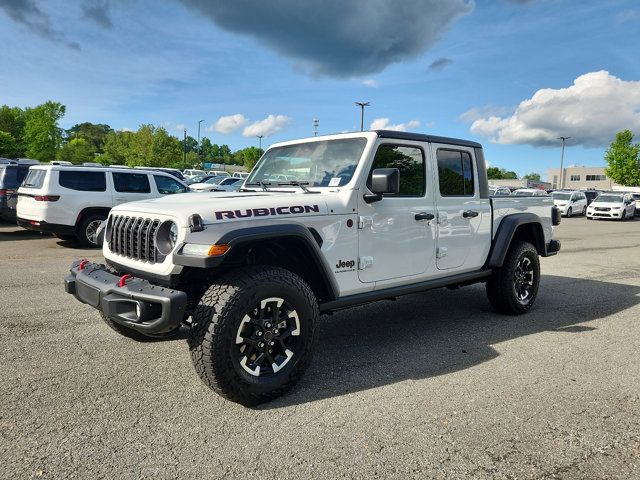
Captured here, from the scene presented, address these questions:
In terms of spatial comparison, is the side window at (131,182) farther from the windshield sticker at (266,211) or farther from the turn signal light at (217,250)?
the turn signal light at (217,250)

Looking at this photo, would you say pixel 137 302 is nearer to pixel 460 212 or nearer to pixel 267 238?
pixel 267 238

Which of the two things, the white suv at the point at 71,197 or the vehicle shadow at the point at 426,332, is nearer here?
the vehicle shadow at the point at 426,332

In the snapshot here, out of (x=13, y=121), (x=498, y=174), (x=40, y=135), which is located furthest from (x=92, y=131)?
(x=498, y=174)

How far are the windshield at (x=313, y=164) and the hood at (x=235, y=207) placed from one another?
320mm

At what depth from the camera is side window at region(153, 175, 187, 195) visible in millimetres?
11562

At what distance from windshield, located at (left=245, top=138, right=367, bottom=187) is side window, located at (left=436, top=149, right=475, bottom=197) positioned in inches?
41.7

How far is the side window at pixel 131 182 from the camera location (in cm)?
1081

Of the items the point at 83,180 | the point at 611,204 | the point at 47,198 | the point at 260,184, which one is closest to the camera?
the point at 260,184

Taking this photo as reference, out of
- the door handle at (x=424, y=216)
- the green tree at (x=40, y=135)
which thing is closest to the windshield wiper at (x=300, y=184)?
the door handle at (x=424, y=216)

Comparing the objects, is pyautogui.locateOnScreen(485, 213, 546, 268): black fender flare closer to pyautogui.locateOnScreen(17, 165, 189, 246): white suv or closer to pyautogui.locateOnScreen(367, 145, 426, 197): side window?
pyautogui.locateOnScreen(367, 145, 426, 197): side window

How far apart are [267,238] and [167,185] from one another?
9.19 m

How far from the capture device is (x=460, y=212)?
4.89 m

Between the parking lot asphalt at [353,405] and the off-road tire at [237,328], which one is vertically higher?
the off-road tire at [237,328]

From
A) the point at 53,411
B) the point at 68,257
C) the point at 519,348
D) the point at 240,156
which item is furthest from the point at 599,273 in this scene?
the point at 240,156
